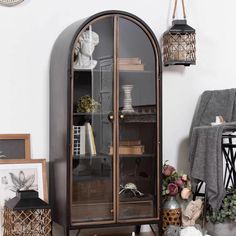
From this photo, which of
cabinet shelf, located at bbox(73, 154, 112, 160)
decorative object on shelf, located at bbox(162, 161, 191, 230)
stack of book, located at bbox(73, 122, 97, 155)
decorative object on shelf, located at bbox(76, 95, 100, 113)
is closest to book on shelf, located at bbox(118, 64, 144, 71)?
decorative object on shelf, located at bbox(76, 95, 100, 113)

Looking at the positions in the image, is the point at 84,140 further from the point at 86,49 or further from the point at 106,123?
the point at 86,49

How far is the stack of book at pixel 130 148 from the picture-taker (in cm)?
372

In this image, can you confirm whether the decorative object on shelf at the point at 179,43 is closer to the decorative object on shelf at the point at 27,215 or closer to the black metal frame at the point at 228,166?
the black metal frame at the point at 228,166

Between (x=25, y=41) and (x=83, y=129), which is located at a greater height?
(x=25, y=41)

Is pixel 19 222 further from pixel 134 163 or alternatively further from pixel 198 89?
pixel 198 89

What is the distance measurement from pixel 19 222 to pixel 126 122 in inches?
33.6

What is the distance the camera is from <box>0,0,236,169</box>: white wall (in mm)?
3793

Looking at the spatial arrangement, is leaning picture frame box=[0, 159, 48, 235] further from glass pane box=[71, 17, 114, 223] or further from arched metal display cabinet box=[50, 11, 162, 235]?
glass pane box=[71, 17, 114, 223]

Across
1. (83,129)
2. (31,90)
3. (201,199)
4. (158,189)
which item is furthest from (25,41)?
(201,199)

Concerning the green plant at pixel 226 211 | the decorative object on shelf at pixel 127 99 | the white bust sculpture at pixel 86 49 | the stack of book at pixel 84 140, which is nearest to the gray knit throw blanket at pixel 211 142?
the green plant at pixel 226 211

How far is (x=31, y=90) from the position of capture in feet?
12.6

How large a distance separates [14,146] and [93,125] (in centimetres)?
51

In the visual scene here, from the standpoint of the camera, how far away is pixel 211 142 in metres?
3.72

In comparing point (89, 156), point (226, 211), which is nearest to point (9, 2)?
point (89, 156)
